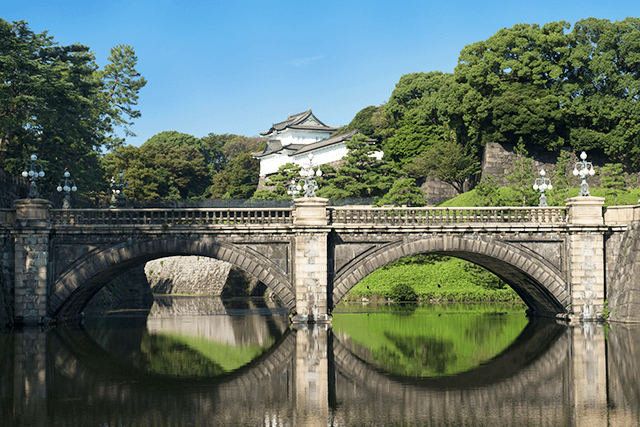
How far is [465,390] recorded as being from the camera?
57.5 feet

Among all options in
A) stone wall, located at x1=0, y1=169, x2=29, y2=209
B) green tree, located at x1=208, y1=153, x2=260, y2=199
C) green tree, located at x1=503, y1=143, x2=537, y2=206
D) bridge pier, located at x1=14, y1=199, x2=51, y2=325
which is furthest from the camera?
green tree, located at x1=208, y1=153, x2=260, y2=199

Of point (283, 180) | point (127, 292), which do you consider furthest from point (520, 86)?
point (127, 292)

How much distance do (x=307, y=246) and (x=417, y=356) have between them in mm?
9618

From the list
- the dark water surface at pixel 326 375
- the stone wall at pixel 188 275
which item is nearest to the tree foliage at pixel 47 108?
the stone wall at pixel 188 275

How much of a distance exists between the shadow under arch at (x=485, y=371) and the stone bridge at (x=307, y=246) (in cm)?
551

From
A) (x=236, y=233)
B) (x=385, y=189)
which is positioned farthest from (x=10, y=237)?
(x=385, y=189)

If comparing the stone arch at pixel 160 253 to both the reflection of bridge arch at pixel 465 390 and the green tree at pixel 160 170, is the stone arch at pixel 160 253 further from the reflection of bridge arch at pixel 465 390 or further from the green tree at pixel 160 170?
the green tree at pixel 160 170

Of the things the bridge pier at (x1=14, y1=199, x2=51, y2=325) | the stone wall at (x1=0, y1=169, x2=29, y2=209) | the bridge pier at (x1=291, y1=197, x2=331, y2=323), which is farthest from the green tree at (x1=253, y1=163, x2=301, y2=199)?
the bridge pier at (x1=14, y1=199, x2=51, y2=325)

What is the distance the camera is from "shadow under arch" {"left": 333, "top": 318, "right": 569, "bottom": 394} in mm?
18469

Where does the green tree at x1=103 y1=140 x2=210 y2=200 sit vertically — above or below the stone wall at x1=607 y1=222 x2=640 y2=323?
above

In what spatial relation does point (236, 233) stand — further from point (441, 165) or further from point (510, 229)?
point (441, 165)

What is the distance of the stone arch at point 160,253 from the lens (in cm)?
3172

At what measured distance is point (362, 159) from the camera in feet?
220

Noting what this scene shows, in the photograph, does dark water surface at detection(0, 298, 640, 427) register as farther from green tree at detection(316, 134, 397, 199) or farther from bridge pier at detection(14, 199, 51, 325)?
green tree at detection(316, 134, 397, 199)
